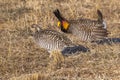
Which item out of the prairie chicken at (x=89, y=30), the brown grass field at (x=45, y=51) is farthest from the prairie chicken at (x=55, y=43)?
the prairie chicken at (x=89, y=30)

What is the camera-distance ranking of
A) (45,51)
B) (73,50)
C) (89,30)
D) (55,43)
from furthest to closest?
1. (89,30)
2. (45,51)
3. (73,50)
4. (55,43)

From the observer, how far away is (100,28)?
784 cm

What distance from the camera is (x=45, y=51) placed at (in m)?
7.54

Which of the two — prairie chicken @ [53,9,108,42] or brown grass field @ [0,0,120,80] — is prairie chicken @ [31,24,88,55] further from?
prairie chicken @ [53,9,108,42]

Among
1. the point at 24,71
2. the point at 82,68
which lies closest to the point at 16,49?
the point at 24,71

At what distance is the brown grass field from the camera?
5922 millimetres

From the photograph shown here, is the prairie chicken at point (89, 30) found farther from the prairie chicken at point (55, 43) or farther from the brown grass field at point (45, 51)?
the prairie chicken at point (55, 43)

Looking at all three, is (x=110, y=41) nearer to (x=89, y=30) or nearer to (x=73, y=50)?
(x=89, y=30)

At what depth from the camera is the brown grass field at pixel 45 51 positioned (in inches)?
233

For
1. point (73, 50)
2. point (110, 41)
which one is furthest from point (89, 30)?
point (73, 50)

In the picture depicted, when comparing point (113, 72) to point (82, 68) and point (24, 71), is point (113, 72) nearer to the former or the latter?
point (82, 68)

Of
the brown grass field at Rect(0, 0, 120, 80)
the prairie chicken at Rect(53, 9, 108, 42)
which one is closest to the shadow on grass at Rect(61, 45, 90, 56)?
the brown grass field at Rect(0, 0, 120, 80)

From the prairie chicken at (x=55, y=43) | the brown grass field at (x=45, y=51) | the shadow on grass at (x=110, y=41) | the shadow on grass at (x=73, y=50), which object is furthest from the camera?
the shadow on grass at (x=110, y=41)

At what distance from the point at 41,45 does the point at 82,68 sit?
1.32 m
